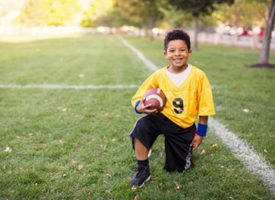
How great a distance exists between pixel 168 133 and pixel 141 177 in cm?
58

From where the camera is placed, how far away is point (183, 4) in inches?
644

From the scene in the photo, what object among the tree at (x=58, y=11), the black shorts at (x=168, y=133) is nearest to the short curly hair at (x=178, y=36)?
the black shorts at (x=168, y=133)

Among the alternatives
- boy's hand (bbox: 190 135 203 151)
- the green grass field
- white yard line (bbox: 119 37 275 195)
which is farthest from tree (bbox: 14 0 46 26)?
boy's hand (bbox: 190 135 203 151)

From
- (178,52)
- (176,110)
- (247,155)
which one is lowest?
(247,155)

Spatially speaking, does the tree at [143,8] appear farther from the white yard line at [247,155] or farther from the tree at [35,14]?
the tree at [35,14]

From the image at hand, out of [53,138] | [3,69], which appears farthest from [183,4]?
[53,138]

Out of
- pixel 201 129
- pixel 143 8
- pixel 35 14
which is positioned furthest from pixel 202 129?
pixel 35 14

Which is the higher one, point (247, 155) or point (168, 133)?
point (168, 133)

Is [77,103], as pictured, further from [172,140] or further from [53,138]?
[172,140]

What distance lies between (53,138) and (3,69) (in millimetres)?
7285

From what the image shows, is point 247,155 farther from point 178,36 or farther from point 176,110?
point 178,36

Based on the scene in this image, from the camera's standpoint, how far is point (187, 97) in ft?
8.80

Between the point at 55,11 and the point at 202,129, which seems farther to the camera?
the point at 55,11

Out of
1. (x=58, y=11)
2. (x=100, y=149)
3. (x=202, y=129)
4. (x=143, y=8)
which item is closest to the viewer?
(x=202, y=129)
